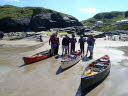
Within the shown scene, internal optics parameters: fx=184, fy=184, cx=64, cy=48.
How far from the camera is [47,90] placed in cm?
1138

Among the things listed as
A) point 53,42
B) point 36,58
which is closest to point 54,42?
point 53,42

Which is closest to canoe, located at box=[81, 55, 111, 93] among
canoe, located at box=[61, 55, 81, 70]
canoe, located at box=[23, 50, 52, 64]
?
canoe, located at box=[61, 55, 81, 70]

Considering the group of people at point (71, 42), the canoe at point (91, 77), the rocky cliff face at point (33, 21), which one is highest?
the rocky cliff face at point (33, 21)

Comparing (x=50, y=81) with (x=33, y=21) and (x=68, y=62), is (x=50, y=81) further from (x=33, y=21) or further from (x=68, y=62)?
(x=33, y=21)

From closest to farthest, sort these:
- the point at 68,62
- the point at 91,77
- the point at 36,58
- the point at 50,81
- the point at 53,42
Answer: the point at 91,77, the point at 50,81, the point at 68,62, the point at 36,58, the point at 53,42

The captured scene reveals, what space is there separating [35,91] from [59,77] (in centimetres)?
303

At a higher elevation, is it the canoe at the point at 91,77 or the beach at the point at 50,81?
the canoe at the point at 91,77

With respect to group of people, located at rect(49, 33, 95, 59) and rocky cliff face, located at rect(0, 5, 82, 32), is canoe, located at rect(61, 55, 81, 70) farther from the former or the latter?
rocky cliff face, located at rect(0, 5, 82, 32)

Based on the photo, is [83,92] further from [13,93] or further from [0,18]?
[0,18]

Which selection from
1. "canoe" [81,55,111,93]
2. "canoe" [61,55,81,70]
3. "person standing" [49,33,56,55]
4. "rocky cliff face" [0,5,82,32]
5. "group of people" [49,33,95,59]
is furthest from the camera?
"rocky cliff face" [0,5,82,32]

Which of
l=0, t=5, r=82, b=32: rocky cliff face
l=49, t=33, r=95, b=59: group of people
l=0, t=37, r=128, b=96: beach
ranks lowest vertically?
l=0, t=37, r=128, b=96: beach

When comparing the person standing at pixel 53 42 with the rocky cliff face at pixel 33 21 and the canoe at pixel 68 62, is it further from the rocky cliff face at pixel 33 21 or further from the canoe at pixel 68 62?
the rocky cliff face at pixel 33 21

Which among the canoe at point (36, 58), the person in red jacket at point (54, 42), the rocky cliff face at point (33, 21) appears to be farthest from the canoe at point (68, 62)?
the rocky cliff face at point (33, 21)

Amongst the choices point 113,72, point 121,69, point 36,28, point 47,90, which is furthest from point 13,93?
point 36,28
